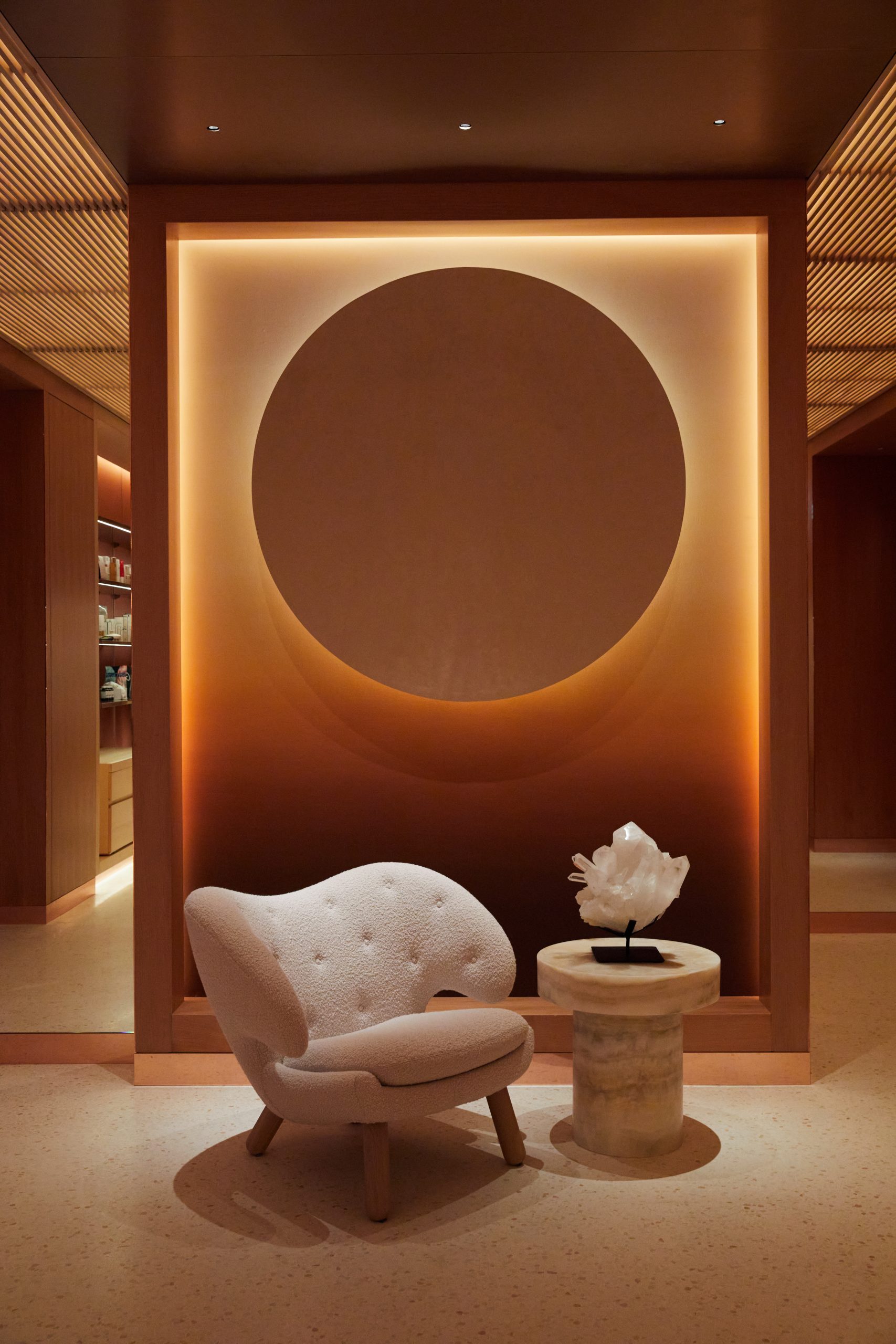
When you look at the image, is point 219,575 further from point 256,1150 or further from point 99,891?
point 99,891

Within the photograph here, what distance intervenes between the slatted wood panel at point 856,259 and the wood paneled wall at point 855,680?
1007 millimetres

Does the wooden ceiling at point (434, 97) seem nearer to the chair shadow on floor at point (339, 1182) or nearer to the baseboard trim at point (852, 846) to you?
the chair shadow on floor at point (339, 1182)

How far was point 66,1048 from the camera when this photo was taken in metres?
4.07

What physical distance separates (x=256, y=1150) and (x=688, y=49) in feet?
11.7

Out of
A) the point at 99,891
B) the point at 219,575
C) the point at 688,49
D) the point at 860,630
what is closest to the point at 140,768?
the point at 219,575

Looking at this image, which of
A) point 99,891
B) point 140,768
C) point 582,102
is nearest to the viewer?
point 582,102

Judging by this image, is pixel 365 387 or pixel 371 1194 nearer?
pixel 371 1194

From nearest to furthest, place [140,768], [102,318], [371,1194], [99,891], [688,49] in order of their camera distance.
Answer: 1. [371,1194]
2. [688,49]
3. [140,768]
4. [102,318]
5. [99,891]

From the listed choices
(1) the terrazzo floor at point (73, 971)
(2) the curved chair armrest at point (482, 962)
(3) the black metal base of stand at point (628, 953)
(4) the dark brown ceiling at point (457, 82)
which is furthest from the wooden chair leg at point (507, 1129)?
(4) the dark brown ceiling at point (457, 82)

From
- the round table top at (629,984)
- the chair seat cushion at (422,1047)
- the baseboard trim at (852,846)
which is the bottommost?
the baseboard trim at (852,846)

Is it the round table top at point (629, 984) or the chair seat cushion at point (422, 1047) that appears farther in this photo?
the round table top at point (629, 984)

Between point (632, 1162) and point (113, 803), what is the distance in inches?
200

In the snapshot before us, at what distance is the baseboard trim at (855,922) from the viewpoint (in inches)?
237

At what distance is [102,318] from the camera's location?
17.4 feet
